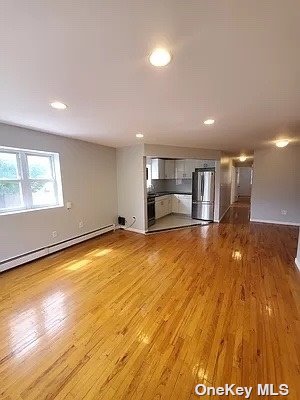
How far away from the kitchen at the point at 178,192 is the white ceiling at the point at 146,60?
3.53 metres

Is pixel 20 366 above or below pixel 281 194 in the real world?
below

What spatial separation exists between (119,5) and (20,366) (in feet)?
7.94

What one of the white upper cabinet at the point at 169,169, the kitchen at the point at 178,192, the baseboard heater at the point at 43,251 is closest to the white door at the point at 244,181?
the kitchen at the point at 178,192

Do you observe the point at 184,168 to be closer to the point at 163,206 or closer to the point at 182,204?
the point at 182,204

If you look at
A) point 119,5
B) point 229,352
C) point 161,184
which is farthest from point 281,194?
point 119,5

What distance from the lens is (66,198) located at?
3.96m

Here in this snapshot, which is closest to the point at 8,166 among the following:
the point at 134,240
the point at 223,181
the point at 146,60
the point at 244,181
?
the point at 134,240

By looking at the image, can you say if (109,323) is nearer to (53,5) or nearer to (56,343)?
(56,343)

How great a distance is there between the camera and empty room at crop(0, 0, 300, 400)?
1078 millimetres

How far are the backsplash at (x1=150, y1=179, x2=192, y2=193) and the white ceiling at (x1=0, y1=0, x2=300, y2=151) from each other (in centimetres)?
462

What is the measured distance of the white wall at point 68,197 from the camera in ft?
10.0

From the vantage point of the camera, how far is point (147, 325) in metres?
1.86

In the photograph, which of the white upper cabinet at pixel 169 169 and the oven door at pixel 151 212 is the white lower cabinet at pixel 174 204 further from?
the white upper cabinet at pixel 169 169

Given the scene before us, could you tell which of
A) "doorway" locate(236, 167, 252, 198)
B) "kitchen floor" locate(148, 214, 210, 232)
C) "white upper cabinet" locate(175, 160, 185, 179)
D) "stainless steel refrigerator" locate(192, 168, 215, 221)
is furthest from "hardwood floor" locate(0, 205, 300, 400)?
"doorway" locate(236, 167, 252, 198)
